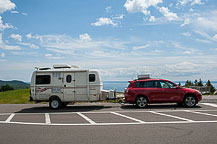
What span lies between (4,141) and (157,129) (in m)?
4.83

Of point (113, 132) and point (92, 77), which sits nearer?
point (113, 132)

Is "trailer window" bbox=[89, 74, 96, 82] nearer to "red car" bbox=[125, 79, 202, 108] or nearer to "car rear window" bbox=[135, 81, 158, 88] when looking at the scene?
"red car" bbox=[125, 79, 202, 108]

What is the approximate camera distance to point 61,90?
48.5 feet

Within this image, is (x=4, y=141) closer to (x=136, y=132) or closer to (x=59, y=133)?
(x=59, y=133)

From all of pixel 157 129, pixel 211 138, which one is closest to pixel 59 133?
pixel 157 129

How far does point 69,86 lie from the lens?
14.8 meters

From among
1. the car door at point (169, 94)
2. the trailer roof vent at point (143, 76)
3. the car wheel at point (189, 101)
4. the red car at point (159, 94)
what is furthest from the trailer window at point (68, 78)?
the car wheel at point (189, 101)

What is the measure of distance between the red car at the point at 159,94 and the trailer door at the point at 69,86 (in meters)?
3.36

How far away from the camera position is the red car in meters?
14.3

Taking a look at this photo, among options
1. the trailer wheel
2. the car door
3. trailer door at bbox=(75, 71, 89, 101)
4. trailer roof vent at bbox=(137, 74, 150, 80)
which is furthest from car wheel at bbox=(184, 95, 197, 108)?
the trailer wheel

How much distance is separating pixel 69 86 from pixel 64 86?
1.01 ft

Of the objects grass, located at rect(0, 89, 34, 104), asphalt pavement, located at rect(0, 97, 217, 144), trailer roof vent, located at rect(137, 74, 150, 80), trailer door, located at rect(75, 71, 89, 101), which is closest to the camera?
asphalt pavement, located at rect(0, 97, 217, 144)

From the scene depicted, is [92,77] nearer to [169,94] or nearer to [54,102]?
[54,102]

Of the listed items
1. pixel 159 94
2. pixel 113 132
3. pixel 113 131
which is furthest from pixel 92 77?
pixel 113 132
